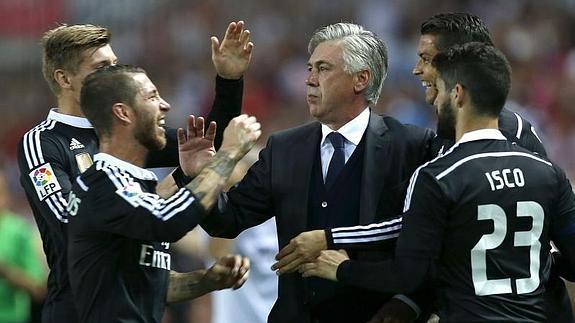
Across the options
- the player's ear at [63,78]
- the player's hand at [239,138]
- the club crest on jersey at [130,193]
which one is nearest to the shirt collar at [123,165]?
the club crest on jersey at [130,193]

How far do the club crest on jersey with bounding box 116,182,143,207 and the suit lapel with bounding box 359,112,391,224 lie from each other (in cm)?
102

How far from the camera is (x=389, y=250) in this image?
17.2 ft

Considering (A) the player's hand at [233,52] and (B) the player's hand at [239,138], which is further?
(A) the player's hand at [233,52]

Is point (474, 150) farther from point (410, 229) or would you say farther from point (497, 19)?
point (497, 19)

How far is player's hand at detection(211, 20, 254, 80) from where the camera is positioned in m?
5.54

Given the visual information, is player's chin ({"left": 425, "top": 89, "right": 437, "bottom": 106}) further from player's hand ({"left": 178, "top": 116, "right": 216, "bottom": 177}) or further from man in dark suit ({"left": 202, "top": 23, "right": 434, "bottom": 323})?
Result: player's hand ({"left": 178, "top": 116, "right": 216, "bottom": 177})

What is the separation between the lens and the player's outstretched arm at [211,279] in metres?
5.34

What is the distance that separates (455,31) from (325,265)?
1.29 metres

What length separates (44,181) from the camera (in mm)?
5238

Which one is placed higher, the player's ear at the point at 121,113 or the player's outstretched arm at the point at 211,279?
the player's ear at the point at 121,113

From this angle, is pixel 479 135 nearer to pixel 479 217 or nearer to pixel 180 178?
pixel 479 217

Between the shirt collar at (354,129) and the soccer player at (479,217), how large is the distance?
558mm

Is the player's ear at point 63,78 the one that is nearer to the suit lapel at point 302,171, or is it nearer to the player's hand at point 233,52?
the player's hand at point 233,52

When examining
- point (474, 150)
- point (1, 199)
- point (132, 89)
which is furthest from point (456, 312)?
point (1, 199)
